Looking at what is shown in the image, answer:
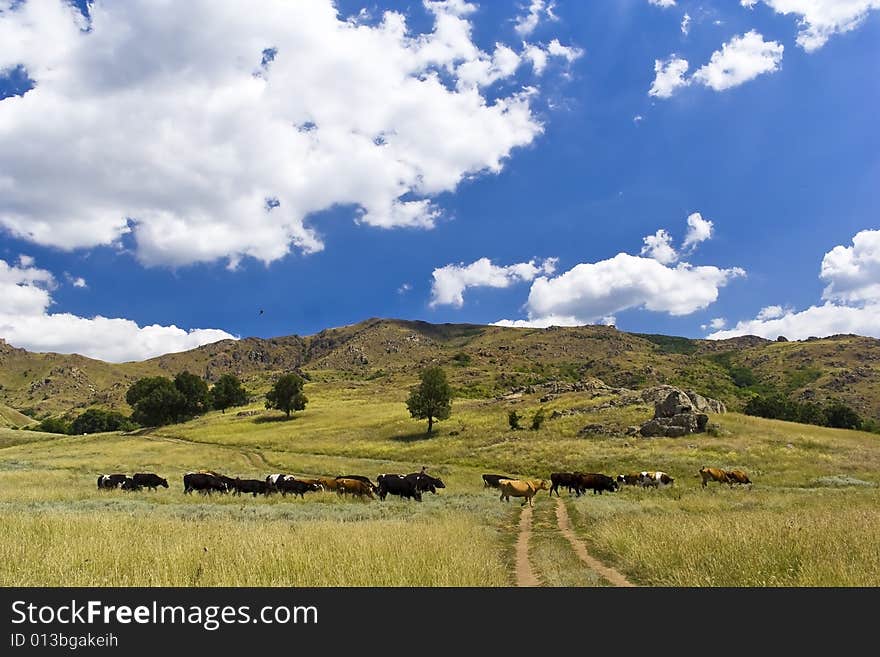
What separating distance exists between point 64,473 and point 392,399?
9305cm

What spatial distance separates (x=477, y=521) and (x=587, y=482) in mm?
15707

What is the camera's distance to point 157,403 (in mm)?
113000

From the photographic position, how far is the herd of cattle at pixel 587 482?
29875 mm

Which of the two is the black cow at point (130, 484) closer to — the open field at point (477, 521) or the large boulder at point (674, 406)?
the open field at point (477, 521)

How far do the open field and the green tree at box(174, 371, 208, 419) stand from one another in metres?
62.8

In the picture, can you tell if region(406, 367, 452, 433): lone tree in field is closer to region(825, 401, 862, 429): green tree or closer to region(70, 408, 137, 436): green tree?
region(825, 401, 862, 429): green tree

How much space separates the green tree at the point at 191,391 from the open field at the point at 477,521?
206ft

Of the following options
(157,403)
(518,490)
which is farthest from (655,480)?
(157,403)

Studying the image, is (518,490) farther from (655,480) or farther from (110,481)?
(110,481)

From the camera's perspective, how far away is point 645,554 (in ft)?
40.5

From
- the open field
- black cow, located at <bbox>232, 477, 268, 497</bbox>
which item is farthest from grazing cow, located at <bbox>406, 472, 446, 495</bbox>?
black cow, located at <bbox>232, 477, 268, 497</bbox>
